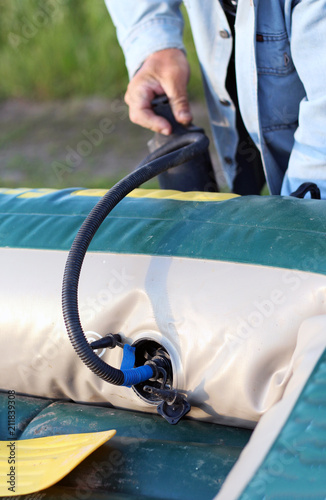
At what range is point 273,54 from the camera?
1.22 m

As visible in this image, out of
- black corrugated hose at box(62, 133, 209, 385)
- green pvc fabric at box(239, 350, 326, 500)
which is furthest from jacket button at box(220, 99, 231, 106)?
green pvc fabric at box(239, 350, 326, 500)

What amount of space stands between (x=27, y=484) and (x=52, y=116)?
3.32 meters

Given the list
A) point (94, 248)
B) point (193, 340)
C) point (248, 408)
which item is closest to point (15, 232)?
point (94, 248)

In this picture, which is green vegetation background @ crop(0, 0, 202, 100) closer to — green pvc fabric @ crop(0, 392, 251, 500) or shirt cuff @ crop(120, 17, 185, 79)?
shirt cuff @ crop(120, 17, 185, 79)

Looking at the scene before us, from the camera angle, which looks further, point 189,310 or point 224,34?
point 224,34

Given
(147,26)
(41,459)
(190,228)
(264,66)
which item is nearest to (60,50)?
(147,26)

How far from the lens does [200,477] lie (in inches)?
28.5

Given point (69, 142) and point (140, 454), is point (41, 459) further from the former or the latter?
point (69, 142)

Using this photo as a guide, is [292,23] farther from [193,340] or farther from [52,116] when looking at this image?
[52,116]

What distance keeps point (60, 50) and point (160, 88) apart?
8.61ft

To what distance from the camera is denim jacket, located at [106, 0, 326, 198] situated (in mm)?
1119

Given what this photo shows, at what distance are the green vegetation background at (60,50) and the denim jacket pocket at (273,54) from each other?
2.68m

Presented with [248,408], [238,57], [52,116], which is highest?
[238,57]

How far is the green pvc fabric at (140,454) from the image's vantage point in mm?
717
